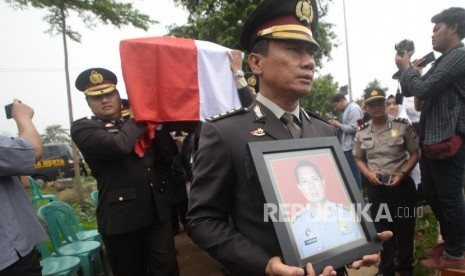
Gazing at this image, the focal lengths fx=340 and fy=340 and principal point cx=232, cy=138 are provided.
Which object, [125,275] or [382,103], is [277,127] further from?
[382,103]

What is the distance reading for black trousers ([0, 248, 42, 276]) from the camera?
1954mm

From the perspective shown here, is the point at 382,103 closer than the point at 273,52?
No

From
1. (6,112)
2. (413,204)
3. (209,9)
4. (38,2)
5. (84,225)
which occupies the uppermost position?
(209,9)

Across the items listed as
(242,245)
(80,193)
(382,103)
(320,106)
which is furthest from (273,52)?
(320,106)

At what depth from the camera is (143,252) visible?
9.09ft

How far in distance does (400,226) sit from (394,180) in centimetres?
47

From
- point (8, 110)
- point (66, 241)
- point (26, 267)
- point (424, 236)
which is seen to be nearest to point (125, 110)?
point (8, 110)

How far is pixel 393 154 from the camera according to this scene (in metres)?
3.35

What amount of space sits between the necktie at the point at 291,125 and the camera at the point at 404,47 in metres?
1.85

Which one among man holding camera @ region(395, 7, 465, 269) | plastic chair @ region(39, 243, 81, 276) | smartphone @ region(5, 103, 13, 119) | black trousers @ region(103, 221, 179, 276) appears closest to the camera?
smartphone @ region(5, 103, 13, 119)

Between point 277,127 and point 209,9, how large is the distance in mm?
10497

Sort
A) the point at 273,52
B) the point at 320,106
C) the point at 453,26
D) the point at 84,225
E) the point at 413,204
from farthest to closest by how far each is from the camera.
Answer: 1. the point at 320,106
2. the point at 84,225
3. the point at 413,204
4. the point at 453,26
5. the point at 273,52

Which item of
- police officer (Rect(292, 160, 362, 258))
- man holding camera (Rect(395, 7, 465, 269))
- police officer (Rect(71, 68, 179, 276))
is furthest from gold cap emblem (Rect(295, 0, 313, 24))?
police officer (Rect(71, 68, 179, 276))

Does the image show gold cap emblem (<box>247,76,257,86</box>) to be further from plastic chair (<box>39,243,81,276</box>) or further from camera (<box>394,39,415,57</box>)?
plastic chair (<box>39,243,81,276</box>)
